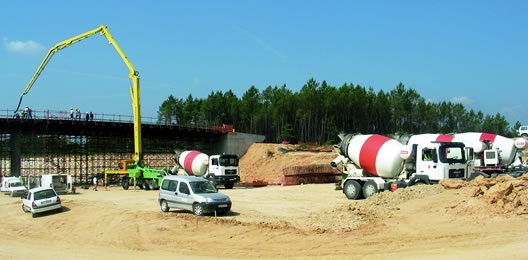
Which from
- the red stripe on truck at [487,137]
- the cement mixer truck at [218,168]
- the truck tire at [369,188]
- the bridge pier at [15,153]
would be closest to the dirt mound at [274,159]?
the cement mixer truck at [218,168]

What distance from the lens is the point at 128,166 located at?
5134 cm

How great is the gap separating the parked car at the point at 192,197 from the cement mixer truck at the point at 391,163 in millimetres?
8627

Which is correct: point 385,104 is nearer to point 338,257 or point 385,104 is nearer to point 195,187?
point 195,187

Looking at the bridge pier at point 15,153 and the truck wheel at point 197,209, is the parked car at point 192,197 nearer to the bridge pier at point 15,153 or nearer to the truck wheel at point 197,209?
the truck wheel at point 197,209

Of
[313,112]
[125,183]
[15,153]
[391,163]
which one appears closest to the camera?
[391,163]

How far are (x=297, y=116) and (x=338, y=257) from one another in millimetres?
86696

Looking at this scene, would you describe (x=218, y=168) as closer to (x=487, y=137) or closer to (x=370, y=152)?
(x=370, y=152)

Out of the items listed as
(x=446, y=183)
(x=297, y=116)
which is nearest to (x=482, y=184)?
(x=446, y=183)

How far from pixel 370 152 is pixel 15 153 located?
44.1m

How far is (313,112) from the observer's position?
102 m

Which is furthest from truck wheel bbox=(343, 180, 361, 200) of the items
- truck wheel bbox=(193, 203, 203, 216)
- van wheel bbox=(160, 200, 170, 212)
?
van wheel bbox=(160, 200, 170, 212)

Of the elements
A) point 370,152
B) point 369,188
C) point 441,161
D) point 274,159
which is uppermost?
point 370,152

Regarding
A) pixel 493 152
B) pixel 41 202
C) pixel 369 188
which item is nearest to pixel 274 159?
pixel 493 152

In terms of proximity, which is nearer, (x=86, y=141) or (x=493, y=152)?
(x=493, y=152)
